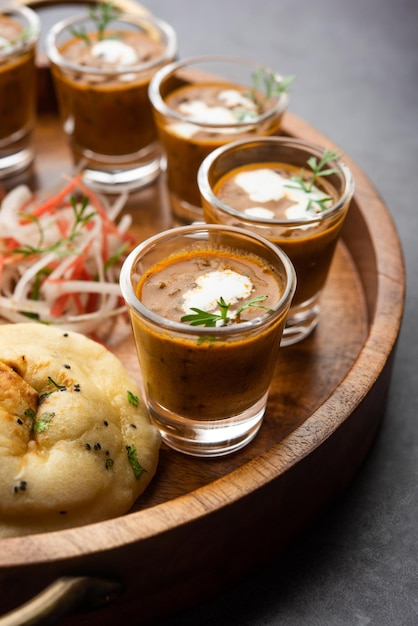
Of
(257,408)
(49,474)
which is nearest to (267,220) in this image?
(257,408)

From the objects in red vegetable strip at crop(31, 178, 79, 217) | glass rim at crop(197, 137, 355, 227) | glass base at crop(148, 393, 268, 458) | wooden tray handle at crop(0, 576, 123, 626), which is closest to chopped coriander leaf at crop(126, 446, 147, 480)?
glass base at crop(148, 393, 268, 458)

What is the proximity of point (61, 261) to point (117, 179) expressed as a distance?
36.5 inches

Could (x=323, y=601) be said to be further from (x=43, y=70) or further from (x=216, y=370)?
(x=43, y=70)

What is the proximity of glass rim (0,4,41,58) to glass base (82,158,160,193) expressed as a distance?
71cm

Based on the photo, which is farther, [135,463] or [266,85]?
[266,85]

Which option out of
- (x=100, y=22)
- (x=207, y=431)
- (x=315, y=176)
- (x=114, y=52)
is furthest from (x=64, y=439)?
(x=100, y=22)

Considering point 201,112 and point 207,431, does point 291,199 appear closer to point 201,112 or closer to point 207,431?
point 201,112

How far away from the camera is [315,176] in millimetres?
3688

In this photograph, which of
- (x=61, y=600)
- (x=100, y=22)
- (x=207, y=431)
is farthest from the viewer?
(x=100, y=22)

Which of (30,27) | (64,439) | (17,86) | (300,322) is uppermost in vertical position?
(30,27)

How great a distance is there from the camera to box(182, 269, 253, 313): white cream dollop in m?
3.03

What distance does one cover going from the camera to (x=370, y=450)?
3.63m

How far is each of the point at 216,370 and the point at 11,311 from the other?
4.10ft

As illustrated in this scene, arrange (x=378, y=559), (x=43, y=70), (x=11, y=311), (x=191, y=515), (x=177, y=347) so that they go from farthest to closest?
1. (x=43, y=70)
2. (x=11, y=311)
3. (x=378, y=559)
4. (x=177, y=347)
5. (x=191, y=515)
